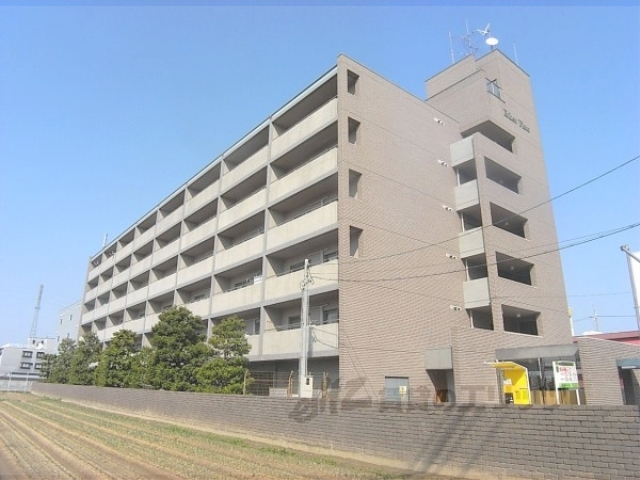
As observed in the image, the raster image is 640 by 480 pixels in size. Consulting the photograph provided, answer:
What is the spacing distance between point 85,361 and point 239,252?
2502 cm

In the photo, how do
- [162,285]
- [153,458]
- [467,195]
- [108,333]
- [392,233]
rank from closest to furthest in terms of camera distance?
[153,458] → [392,233] → [467,195] → [162,285] → [108,333]

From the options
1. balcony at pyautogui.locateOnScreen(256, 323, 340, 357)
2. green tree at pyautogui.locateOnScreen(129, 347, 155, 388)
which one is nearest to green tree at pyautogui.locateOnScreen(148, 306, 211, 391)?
green tree at pyautogui.locateOnScreen(129, 347, 155, 388)

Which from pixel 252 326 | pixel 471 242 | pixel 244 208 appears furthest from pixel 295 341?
pixel 471 242

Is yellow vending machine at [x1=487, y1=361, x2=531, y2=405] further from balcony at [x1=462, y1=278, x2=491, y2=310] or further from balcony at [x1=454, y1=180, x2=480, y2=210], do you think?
balcony at [x1=454, y1=180, x2=480, y2=210]

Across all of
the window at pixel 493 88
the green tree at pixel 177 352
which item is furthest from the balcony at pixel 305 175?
the window at pixel 493 88

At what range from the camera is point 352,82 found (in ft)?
78.2

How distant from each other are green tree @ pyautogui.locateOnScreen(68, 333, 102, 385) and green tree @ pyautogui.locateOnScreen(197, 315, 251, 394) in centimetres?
2472

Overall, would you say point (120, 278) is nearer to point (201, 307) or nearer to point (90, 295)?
point (90, 295)

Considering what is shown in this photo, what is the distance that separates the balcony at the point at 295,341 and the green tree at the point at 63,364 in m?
33.0

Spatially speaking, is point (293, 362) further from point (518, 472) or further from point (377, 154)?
point (518, 472)

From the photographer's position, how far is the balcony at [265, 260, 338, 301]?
20648 mm

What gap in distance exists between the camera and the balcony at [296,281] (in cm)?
2065

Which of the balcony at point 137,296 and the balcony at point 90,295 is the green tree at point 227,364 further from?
the balcony at point 90,295

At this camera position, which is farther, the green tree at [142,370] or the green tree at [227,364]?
the green tree at [142,370]
